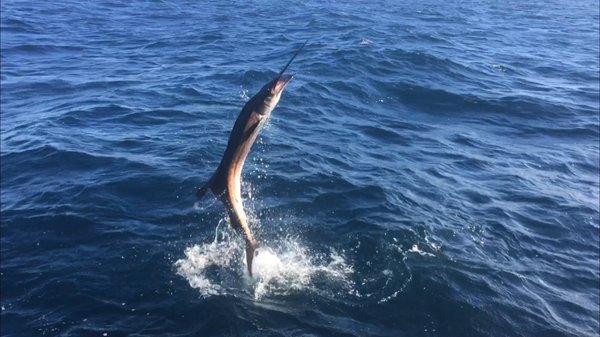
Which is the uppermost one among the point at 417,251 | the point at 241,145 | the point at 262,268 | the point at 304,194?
the point at 241,145

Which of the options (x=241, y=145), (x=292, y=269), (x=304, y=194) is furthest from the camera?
(x=304, y=194)

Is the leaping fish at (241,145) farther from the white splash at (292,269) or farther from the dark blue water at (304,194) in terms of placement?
the dark blue water at (304,194)

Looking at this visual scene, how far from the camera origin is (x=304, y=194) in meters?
11.3

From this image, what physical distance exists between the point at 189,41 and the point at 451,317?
20531 millimetres

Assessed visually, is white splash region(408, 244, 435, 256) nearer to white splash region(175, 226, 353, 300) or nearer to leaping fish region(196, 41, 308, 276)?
white splash region(175, 226, 353, 300)

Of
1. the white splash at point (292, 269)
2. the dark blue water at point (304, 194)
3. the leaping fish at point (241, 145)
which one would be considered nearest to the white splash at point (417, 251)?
the dark blue water at point (304, 194)

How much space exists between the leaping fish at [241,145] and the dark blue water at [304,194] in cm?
173

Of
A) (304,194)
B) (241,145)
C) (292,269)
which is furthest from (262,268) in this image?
(241,145)

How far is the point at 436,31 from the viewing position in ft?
95.3

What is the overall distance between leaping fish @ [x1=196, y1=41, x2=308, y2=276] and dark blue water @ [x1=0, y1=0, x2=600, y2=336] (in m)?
1.73

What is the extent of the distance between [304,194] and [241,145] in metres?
4.64

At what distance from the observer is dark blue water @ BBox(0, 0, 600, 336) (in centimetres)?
802

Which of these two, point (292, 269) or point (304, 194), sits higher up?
point (304, 194)

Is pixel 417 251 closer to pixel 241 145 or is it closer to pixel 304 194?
pixel 304 194
